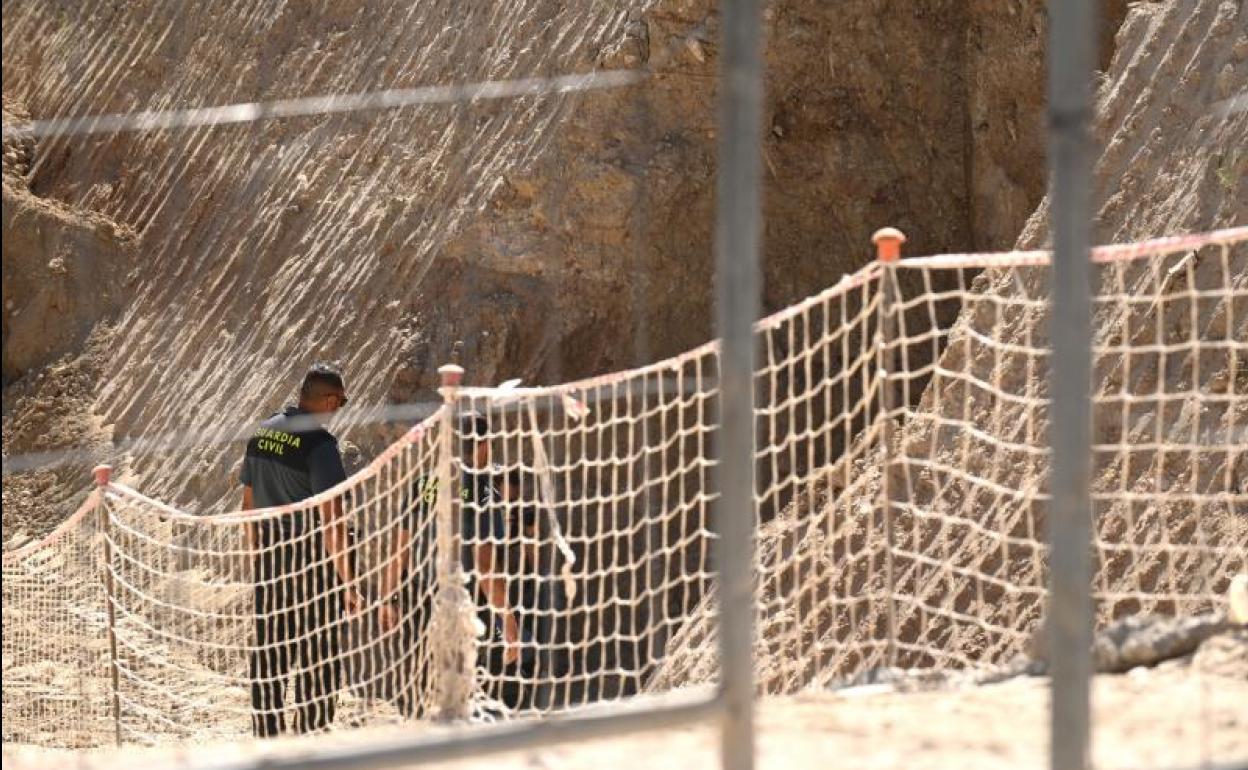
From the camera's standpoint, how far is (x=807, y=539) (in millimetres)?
8461

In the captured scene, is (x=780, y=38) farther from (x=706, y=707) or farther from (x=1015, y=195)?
(x=706, y=707)

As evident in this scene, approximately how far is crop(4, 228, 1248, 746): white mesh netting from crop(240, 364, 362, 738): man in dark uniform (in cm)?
3

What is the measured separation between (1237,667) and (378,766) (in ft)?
9.06

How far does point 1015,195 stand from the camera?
453 inches

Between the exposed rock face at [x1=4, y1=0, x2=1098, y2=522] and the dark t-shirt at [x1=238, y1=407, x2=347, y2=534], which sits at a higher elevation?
the exposed rock face at [x1=4, y1=0, x2=1098, y2=522]

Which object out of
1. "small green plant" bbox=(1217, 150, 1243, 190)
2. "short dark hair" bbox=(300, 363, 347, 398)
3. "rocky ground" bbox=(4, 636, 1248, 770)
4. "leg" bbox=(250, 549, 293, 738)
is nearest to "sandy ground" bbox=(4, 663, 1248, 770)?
"rocky ground" bbox=(4, 636, 1248, 770)

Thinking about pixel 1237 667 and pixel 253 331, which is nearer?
pixel 1237 667

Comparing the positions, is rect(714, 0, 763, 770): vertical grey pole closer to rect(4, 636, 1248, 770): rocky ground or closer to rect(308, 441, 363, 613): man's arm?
rect(4, 636, 1248, 770): rocky ground

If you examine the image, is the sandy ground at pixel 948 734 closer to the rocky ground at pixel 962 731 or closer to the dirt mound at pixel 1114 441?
the rocky ground at pixel 962 731

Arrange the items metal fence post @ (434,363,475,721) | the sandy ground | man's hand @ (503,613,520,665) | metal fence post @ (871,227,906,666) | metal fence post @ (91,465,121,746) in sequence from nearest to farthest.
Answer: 1. the sandy ground
2. metal fence post @ (871,227,906,666)
3. metal fence post @ (434,363,475,721)
4. man's hand @ (503,613,520,665)
5. metal fence post @ (91,465,121,746)

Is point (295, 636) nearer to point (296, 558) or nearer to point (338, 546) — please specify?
point (296, 558)

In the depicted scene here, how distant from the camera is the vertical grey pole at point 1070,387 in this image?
3225 millimetres

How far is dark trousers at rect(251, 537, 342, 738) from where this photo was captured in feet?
25.3

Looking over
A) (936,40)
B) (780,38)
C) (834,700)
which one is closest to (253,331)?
(780,38)
